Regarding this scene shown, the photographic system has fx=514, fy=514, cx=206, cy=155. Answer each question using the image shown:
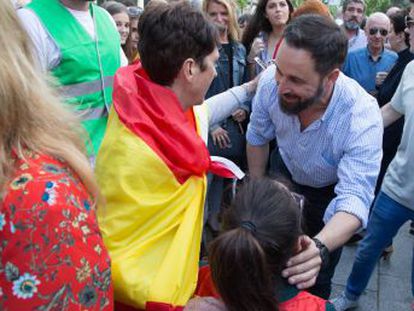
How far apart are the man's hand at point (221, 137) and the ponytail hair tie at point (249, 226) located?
93.0 inches

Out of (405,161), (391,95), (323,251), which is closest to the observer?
(323,251)

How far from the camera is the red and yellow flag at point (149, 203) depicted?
1456mm

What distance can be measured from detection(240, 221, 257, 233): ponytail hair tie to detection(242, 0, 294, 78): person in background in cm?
269

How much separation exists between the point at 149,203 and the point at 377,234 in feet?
6.90

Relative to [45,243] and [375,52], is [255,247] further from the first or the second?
[375,52]

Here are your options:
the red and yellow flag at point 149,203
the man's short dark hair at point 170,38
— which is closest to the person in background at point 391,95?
the man's short dark hair at point 170,38

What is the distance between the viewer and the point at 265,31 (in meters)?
4.24

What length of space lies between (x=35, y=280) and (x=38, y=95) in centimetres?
35

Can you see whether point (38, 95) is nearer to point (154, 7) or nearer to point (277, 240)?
point (277, 240)

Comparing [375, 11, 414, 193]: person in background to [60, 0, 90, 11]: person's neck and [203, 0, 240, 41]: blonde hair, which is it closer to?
[203, 0, 240, 41]: blonde hair

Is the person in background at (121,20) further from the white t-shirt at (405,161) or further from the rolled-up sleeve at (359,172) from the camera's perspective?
the rolled-up sleeve at (359,172)

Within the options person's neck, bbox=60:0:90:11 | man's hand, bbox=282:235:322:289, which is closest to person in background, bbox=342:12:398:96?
person's neck, bbox=60:0:90:11

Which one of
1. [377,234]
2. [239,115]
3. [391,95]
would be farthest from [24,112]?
[391,95]

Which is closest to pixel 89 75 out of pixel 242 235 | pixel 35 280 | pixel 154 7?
pixel 154 7
